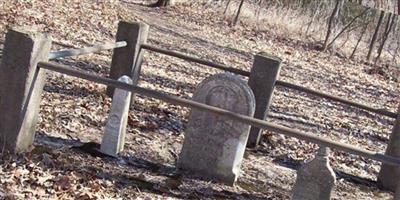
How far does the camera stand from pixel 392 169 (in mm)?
6762

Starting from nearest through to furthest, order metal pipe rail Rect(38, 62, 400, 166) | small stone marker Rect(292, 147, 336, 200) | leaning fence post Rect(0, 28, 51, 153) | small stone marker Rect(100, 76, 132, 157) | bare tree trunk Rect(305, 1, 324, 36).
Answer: metal pipe rail Rect(38, 62, 400, 166) → small stone marker Rect(292, 147, 336, 200) → leaning fence post Rect(0, 28, 51, 153) → small stone marker Rect(100, 76, 132, 157) → bare tree trunk Rect(305, 1, 324, 36)

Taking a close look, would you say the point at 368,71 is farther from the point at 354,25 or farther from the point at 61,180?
→ the point at 61,180

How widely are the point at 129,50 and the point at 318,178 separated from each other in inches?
131

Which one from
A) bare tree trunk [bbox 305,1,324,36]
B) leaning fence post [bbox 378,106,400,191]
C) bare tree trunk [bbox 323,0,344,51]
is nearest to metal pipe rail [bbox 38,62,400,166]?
leaning fence post [bbox 378,106,400,191]

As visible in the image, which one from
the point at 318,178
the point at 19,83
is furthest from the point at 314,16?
the point at 19,83

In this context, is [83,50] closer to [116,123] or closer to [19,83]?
[116,123]

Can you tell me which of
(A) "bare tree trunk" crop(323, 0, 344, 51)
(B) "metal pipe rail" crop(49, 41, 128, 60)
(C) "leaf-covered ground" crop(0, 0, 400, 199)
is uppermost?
(A) "bare tree trunk" crop(323, 0, 344, 51)

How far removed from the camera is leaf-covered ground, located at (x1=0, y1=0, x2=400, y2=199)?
5.24 m

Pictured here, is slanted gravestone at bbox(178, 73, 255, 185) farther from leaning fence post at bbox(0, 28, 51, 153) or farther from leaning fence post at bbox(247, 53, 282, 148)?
leaning fence post at bbox(0, 28, 51, 153)

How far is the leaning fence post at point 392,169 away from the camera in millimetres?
6535

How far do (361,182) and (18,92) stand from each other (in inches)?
157

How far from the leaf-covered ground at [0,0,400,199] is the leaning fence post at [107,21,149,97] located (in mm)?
510

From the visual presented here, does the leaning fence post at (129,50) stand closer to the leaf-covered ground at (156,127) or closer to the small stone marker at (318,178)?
the leaf-covered ground at (156,127)

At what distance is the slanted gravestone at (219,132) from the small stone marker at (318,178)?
0.97m
